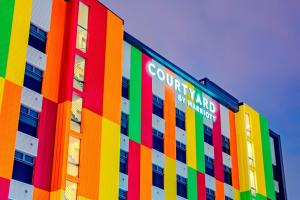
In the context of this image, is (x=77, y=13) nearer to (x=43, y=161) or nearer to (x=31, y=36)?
(x=31, y=36)

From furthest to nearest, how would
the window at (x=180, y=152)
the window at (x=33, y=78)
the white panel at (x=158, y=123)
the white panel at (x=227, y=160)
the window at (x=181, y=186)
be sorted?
1. the white panel at (x=227, y=160)
2. the window at (x=180, y=152)
3. the window at (x=181, y=186)
4. the white panel at (x=158, y=123)
5. the window at (x=33, y=78)

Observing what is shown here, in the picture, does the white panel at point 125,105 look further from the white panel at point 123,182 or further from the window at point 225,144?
the window at point 225,144

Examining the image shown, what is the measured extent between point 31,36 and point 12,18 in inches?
95.2

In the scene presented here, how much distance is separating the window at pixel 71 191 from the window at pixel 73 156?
851 millimetres

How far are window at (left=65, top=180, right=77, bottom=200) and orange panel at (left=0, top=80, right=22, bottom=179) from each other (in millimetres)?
4992

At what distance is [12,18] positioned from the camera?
40781mm

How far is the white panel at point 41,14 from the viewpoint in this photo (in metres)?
43.1

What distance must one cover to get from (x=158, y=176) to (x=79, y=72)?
12.9m

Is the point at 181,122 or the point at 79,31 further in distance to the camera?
the point at 181,122

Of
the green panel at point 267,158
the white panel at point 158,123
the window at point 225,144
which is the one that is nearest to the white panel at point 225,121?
the window at point 225,144

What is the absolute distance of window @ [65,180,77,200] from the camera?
40.5m

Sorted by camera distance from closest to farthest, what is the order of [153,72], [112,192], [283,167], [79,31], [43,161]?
[43,161] < [112,192] < [79,31] < [153,72] < [283,167]

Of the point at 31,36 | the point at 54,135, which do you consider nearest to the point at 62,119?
the point at 54,135

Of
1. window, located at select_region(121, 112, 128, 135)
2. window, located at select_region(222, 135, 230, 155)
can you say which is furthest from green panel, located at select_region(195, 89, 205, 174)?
window, located at select_region(121, 112, 128, 135)
